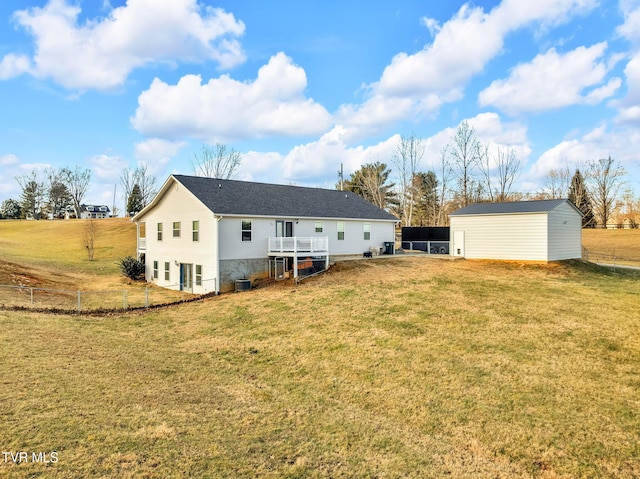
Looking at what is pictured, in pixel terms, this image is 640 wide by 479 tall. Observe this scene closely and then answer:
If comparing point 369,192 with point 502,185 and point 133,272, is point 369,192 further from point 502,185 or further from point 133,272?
point 133,272

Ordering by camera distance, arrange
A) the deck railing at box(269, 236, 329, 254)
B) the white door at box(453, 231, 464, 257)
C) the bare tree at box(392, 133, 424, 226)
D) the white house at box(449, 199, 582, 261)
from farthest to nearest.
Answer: the bare tree at box(392, 133, 424, 226)
the white door at box(453, 231, 464, 257)
the white house at box(449, 199, 582, 261)
the deck railing at box(269, 236, 329, 254)

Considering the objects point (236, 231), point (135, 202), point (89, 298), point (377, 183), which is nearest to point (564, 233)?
point (236, 231)

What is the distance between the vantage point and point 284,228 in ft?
76.0

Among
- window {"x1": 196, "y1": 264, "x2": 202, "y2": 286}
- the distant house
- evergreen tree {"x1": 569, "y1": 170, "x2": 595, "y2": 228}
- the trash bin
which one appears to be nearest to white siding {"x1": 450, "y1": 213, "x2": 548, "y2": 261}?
the trash bin

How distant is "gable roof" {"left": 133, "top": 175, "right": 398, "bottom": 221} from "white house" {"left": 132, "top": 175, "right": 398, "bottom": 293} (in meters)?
0.06

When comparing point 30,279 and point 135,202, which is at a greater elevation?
point 135,202

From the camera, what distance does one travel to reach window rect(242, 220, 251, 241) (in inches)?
839

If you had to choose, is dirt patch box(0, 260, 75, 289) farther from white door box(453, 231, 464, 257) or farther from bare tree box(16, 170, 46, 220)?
bare tree box(16, 170, 46, 220)

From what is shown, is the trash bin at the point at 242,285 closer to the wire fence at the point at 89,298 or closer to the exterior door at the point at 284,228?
the wire fence at the point at 89,298

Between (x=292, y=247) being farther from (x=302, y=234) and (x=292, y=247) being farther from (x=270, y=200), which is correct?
(x=270, y=200)

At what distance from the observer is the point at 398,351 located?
10.7m

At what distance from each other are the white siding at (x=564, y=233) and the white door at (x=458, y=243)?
16.4ft

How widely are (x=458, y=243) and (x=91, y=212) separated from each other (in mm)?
85765

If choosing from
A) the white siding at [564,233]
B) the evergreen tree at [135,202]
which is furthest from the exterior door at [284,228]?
the evergreen tree at [135,202]
